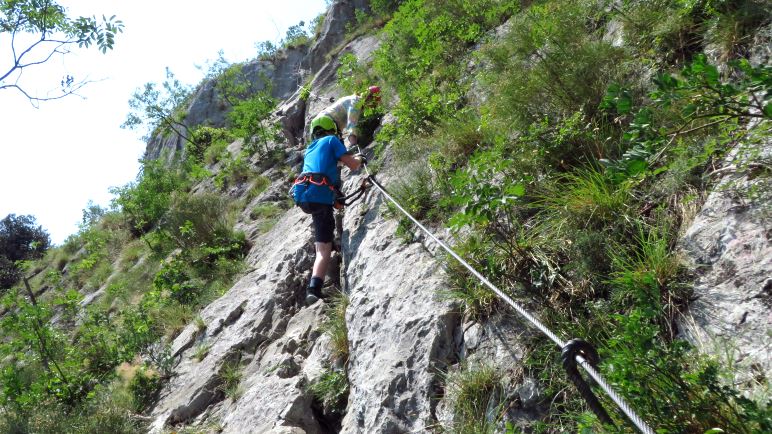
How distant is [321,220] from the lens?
6.23m

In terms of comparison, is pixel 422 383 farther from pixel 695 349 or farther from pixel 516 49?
pixel 516 49

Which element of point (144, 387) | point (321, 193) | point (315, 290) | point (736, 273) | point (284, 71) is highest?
point (284, 71)

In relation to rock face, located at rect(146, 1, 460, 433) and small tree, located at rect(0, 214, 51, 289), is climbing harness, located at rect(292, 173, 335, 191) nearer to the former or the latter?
rock face, located at rect(146, 1, 460, 433)

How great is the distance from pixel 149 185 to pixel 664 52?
35.3ft

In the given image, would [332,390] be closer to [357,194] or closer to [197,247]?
[357,194]

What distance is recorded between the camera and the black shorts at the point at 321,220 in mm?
6203

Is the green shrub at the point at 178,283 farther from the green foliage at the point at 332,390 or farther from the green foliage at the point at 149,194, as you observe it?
the green foliage at the point at 332,390

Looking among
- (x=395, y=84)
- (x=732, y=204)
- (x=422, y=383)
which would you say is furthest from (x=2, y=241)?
(x=732, y=204)

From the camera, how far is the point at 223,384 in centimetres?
571

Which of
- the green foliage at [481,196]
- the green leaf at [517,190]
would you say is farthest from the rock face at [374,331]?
the green leaf at [517,190]

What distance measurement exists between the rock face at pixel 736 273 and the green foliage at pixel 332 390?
2755 millimetres

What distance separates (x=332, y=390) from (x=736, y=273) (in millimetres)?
3136

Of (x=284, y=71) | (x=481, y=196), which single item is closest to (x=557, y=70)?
(x=481, y=196)

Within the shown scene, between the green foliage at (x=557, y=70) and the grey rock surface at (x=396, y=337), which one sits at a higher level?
the green foliage at (x=557, y=70)
